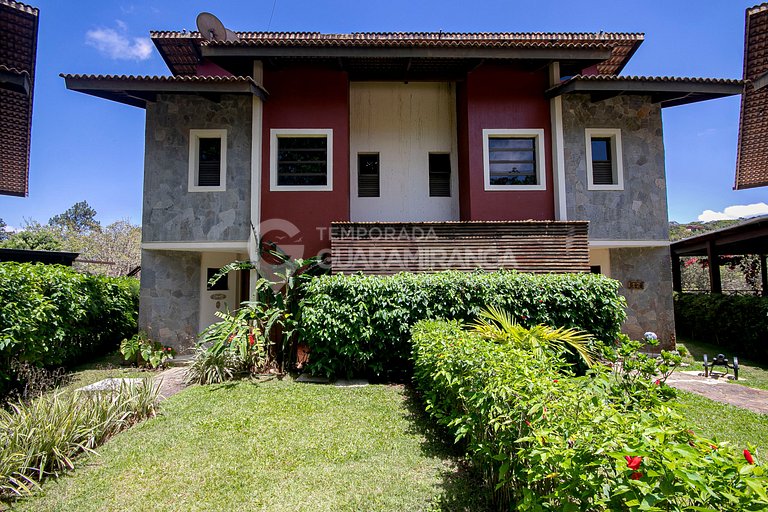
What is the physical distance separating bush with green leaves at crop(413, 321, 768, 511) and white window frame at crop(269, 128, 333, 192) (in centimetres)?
693

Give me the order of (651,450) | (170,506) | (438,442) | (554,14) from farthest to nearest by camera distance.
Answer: (554,14), (438,442), (170,506), (651,450)

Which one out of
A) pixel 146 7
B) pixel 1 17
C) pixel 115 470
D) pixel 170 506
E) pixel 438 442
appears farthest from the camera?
pixel 146 7

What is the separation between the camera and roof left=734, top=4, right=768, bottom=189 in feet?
35.0

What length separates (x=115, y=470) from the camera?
3984mm

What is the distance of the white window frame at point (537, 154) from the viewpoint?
9.96 meters

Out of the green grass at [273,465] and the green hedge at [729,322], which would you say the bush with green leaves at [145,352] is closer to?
the green grass at [273,465]

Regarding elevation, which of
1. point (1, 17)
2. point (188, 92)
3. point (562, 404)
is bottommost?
point (562, 404)

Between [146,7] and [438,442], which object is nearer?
[438,442]

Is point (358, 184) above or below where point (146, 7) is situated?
below

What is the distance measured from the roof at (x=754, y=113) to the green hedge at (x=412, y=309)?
817 centimetres

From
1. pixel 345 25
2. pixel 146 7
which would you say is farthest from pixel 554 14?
pixel 146 7

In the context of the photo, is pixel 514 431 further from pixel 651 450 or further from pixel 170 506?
pixel 170 506

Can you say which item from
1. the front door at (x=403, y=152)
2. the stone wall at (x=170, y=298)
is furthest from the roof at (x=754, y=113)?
the stone wall at (x=170, y=298)

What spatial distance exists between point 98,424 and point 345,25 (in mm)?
12456
